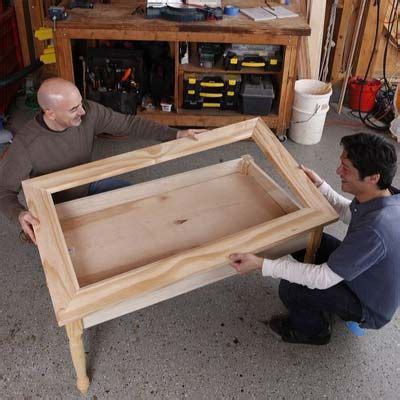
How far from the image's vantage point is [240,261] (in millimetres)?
1488

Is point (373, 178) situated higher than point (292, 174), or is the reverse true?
point (373, 178)

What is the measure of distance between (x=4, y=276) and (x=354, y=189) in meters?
1.67

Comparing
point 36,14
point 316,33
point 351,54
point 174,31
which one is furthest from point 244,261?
point 36,14

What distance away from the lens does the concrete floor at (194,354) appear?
1.76 m

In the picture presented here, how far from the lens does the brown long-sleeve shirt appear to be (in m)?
1.84

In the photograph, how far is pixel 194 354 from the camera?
6.18ft

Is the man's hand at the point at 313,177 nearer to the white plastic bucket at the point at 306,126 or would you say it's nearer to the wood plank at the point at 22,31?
the white plastic bucket at the point at 306,126

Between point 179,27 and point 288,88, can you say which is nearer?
point 179,27

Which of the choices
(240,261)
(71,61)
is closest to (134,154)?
(240,261)

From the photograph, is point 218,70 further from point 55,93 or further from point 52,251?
point 52,251

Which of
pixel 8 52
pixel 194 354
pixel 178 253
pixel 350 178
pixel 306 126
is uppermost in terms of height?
pixel 350 178

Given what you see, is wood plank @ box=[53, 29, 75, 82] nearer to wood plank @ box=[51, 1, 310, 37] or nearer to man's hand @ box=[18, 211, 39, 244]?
wood plank @ box=[51, 1, 310, 37]

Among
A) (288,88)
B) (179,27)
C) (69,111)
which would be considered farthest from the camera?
(288,88)

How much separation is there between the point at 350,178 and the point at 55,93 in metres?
1.15
